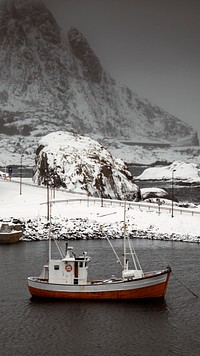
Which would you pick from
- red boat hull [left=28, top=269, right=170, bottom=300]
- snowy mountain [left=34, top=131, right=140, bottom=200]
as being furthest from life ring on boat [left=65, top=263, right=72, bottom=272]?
snowy mountain [left=34, top=131, right=140, bottom=200]

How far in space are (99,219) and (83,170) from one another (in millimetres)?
52522

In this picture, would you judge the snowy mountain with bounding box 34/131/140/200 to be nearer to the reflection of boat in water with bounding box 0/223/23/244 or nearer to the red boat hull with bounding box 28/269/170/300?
the reflection of boat in water with bounding box 0/223/23/244

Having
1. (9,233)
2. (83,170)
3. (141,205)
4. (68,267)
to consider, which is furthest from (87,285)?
(83,170)

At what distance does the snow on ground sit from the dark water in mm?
27837

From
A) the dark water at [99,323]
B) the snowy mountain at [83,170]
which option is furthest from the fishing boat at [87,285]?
the snowy mountain at [83,170]

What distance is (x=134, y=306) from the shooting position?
173 feet

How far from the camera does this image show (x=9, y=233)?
88.4 m

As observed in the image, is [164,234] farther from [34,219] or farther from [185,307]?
[185,307]

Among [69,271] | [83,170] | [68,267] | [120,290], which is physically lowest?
[120,290]

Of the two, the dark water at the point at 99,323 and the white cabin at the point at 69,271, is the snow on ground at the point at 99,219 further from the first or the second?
the white cabin at the point at 69,271

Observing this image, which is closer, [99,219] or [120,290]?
[120,290]

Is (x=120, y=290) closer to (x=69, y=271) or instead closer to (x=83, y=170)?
(x=69, y=271)

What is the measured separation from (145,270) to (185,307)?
1529cm

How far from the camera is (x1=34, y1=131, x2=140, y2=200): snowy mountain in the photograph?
14900 cm
